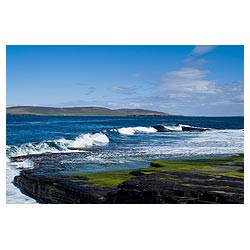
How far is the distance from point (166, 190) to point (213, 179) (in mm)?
1133

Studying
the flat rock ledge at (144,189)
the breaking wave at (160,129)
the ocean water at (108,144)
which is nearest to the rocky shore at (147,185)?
the flat rock ledge at (144,189)

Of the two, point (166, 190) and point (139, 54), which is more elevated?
point (139, 54)

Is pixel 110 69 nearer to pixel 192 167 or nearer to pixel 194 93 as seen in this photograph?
pixel 194 93

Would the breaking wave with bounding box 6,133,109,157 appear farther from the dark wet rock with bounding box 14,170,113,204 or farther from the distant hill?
the dark wet rock with bounding box 14,170,113,204

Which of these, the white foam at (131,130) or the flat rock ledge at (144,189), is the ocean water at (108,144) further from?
the flat rock ledge at (144,189)

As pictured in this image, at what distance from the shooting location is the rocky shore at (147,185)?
273 inches

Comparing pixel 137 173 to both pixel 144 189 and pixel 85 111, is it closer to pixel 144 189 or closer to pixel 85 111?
pixel 144 189

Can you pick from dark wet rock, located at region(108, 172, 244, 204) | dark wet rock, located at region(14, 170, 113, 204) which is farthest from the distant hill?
dark wet rock, located at region(108, 172, 244, 204)

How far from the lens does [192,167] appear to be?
→ 331 inches

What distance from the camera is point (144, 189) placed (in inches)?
278
